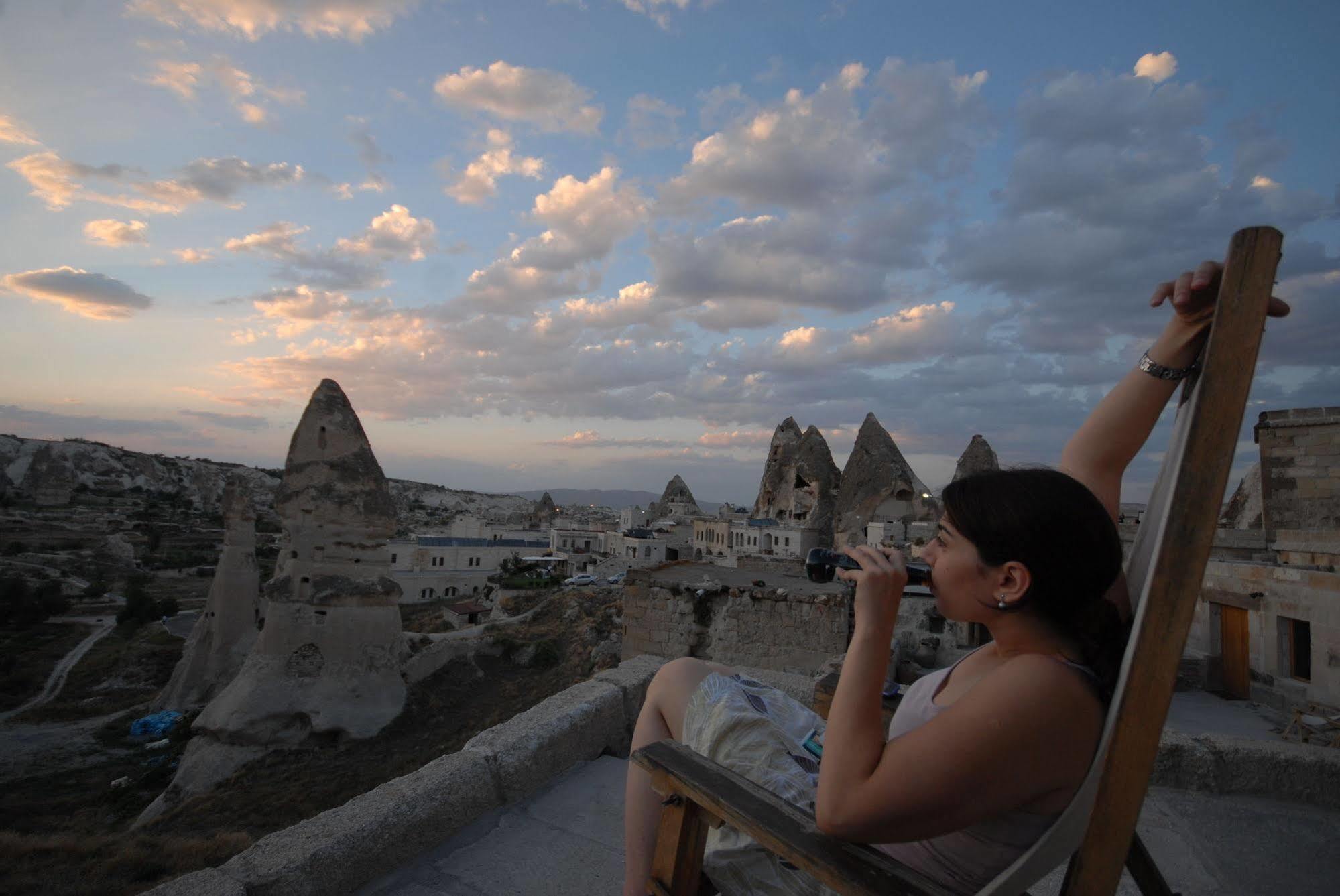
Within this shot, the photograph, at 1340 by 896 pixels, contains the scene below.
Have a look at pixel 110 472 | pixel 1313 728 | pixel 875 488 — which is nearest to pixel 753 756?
pixel 1313 728

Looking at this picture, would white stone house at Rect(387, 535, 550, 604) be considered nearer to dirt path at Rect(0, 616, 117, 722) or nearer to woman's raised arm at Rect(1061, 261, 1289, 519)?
dirt path at Rect(0, 616, 117, 722)

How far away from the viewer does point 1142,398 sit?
5.14ft

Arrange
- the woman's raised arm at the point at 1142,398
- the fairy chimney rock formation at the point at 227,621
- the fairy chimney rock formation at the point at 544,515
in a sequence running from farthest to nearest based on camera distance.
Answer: the fairy chimney rock formation at the point at 544,515 < the fairy chimney rock formation at the point at 227,621 < the woman's raised arm at the point at 1142,398

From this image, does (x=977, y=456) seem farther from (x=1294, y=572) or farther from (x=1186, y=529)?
(x=1186, y=529)

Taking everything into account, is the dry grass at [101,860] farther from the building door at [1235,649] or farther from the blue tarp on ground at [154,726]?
the building door at [1235,649]

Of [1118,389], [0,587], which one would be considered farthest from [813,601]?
[0,587]

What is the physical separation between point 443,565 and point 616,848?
33.6 meters

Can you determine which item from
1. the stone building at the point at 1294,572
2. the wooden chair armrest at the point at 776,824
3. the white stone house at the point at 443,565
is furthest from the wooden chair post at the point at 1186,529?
the white stone house at the point at 443,565

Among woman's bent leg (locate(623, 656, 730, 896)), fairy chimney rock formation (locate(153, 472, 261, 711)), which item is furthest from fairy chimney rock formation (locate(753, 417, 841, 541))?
woman's bent leg (locate(623, 656, 730, 896))

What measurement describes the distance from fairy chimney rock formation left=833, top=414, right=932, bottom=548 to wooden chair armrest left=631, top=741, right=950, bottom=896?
938 inches

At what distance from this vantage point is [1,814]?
8656mm

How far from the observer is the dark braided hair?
4.06ft

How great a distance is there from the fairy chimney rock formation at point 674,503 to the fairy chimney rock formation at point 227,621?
4010 centimetres

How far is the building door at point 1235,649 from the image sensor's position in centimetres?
766
